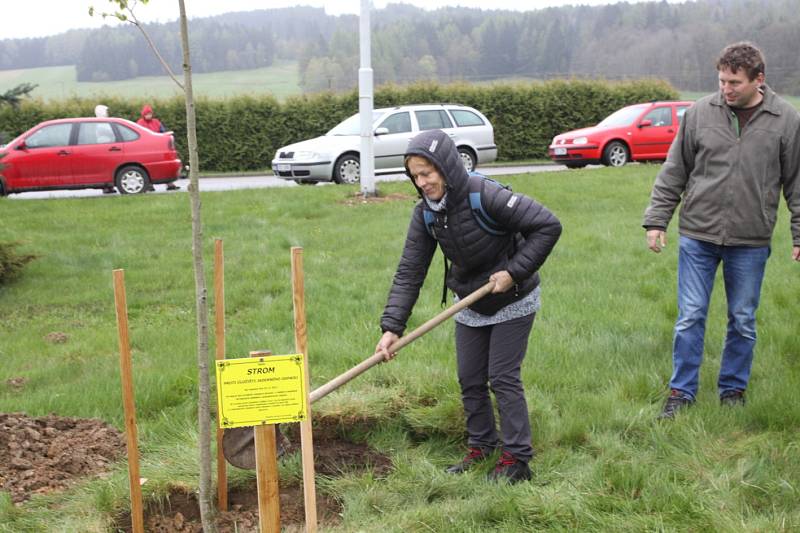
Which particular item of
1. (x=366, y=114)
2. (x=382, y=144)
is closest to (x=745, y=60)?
(x=366, y=114)

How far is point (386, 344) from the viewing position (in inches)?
146

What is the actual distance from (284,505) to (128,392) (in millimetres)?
1044

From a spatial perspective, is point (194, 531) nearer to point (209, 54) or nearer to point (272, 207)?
point (272, 207)

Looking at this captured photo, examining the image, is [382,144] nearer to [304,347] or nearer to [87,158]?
[87,158]

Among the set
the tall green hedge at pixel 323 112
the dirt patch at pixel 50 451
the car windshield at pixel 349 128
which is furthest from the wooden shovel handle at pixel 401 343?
the tall green hedge at pixel 323 112

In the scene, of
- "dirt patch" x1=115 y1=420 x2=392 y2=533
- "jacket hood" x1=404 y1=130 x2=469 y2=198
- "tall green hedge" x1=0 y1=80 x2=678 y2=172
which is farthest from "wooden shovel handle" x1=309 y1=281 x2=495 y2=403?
"tall green hedge" x1=0 y1=80 x2=678 y2=172

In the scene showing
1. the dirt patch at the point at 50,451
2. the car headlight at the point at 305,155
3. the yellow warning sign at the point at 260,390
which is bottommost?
the dirt patch at the point at 50,451

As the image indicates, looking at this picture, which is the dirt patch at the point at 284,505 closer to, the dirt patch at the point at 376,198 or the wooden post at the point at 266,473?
the wooden post at the point at 266,473

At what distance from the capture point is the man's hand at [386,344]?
3621 mm

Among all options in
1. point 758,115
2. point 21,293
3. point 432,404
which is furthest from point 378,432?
point 21,293

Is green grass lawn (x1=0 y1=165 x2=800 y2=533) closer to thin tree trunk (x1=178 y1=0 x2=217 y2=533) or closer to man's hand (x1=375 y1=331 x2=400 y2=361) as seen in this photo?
thin tree trunk (x1=178 y1=0 x2=217 y2=533)

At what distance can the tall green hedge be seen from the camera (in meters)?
24.1

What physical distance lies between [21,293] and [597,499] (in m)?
5.96

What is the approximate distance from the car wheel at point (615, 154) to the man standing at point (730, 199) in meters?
14.0
